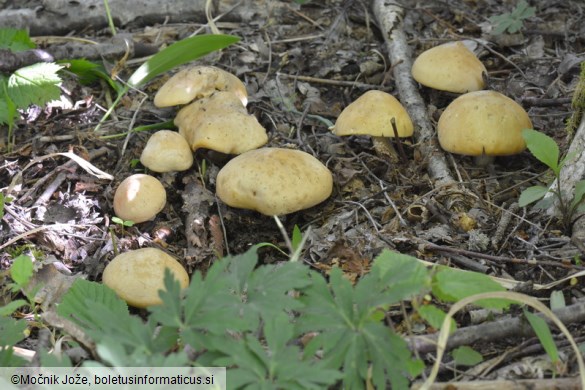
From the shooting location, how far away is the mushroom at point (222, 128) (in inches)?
157

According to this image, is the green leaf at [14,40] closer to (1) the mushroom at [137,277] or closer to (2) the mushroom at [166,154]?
(2) the mushroom at [166,154]

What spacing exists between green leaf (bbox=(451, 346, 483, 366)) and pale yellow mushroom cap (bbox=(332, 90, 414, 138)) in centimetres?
186

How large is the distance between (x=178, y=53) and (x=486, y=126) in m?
2.32

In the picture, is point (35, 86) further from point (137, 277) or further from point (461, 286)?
point (461, 286)

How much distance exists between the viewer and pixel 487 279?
2.42m

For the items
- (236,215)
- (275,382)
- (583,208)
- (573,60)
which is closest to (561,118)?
(573,60)

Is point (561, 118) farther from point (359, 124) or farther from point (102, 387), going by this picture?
point (102, 387)

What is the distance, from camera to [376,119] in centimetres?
394

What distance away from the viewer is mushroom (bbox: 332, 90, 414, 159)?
3.93 m

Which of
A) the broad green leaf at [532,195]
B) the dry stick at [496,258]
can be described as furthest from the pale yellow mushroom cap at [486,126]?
the dry stick at [496,258]

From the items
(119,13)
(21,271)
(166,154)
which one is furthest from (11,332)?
(119,13)

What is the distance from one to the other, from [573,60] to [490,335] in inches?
111

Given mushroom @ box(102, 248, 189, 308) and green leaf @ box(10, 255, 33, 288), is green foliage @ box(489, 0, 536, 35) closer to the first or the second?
mushroom @ box(102, 248, 189, 308)

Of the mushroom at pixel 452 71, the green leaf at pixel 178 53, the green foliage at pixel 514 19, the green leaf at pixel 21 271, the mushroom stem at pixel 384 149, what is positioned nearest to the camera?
the green leaf at pixel 21 271
